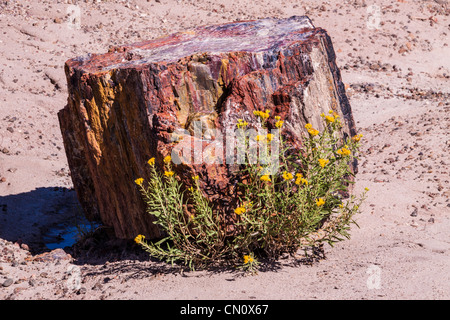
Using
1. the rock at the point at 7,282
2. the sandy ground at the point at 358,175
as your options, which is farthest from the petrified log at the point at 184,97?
the rock at the point at 7,282

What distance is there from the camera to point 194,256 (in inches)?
156

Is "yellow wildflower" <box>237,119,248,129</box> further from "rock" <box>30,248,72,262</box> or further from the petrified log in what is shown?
"rock" <box>30,248,72,262</box>

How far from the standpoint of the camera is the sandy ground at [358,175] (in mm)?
3787

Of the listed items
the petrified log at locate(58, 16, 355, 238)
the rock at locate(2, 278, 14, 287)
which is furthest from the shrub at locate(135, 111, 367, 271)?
the rock at locate(2, 278, 14, 287)

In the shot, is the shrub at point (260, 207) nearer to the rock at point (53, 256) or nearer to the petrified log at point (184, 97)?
the petrified log at point (184, 97)

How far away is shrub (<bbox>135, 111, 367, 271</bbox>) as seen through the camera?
145 inches

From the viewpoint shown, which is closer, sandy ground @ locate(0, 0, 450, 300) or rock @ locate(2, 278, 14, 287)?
sandy ground @ locate(0, 0, 450, 300)

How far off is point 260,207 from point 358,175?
8.47 ft

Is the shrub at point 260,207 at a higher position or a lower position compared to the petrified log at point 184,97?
lower

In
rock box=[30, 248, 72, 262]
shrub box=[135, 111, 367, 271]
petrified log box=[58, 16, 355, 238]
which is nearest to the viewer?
shrub box=[135, 111, 367, 271]

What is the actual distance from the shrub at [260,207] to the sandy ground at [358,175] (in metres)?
0.20

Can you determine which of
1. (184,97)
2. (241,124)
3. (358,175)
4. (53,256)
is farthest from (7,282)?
(358,175)

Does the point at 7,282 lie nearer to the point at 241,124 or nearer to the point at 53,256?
the point at 53,256

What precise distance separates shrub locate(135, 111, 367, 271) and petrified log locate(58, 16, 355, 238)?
0.55 feet
